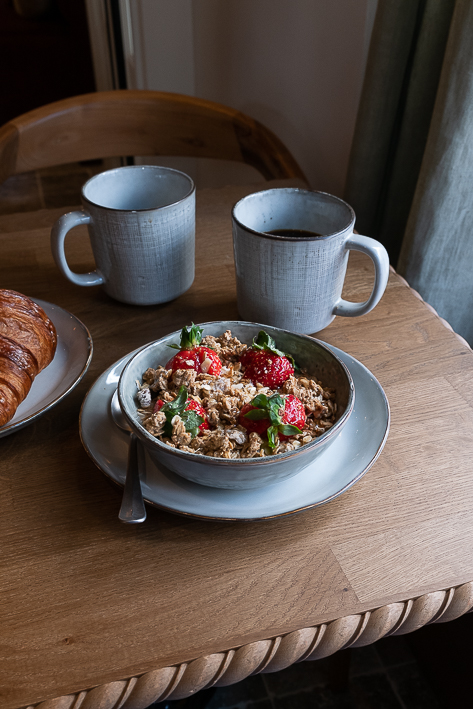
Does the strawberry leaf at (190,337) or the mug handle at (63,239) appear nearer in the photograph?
the strawberry leaf at (190,337)

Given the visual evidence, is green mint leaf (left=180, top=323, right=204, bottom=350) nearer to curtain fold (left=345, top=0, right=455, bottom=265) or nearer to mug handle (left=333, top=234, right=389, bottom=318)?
mug handle (left=333, top=234, right=389, bottom=318)

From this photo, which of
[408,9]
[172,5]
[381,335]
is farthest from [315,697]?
[172,5]

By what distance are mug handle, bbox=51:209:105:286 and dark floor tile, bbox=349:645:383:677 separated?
2.88 feet

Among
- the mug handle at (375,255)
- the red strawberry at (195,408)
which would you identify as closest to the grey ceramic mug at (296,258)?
the mug handle at (375,255)

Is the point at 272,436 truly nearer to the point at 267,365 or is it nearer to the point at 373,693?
the point at 267,365

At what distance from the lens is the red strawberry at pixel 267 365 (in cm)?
56

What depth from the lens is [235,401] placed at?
0.52m

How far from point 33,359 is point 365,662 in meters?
0.93

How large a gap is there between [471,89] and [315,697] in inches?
44.1

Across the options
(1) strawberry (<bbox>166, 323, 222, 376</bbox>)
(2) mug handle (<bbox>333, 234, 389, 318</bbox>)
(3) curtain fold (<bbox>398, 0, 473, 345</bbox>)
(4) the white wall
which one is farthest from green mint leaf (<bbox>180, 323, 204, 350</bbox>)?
(4) the white wall

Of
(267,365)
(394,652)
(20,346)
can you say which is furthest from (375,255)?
(394,652)

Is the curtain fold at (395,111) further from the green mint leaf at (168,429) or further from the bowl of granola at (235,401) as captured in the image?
the green mint leaf at (168,429)

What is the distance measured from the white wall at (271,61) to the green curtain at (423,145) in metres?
0.18

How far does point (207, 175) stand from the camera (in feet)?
7.47
